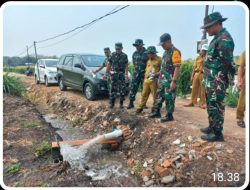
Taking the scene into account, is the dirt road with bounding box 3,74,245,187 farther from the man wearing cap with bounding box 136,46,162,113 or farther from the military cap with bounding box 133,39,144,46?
the military cap with bounding box 133,39,144,46

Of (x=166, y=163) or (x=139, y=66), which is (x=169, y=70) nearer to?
(x=139, y=66)

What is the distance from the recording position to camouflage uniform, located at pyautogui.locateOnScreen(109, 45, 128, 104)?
21.9ft

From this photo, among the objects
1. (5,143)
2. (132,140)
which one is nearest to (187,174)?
(132,140)

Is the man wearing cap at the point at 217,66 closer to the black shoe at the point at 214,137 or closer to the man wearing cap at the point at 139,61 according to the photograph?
the black shoe at the point at 214,137

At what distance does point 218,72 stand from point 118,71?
3.16 metres

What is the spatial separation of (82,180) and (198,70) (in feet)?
14.2

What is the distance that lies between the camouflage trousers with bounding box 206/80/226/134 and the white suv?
9.81 m

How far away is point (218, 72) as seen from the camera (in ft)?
13.1

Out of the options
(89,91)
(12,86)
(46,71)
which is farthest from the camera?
(46,71)

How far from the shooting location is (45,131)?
21.1 ft

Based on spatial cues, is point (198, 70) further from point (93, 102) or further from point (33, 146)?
point (33, 146)

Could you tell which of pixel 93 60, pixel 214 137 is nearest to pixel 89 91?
pixel 93 60

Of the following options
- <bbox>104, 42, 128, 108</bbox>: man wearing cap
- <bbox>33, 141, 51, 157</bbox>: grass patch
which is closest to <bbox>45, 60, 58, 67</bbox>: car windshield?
<bbox>104, 42, 128, 108</bbox>: man wearing cap

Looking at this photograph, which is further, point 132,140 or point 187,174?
point 132,140
